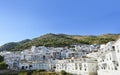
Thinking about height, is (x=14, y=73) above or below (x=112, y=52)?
below

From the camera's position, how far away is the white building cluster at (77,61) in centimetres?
5309

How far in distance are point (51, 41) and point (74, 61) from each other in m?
82.3

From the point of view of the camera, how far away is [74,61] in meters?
74.4

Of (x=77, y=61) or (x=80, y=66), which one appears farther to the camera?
(x=77, y=61)

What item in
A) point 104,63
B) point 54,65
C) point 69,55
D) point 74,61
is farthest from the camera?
point 69,55

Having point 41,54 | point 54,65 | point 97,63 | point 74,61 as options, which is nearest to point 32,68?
point 54,65

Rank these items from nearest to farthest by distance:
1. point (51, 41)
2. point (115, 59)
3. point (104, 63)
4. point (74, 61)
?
point (115, 59), point (104, 63), point (74, 61), point (51, 41)

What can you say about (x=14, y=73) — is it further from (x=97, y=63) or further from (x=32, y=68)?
(x=97, y=63)

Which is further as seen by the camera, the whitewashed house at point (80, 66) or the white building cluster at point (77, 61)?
the whitewashed house at point (80, 66)

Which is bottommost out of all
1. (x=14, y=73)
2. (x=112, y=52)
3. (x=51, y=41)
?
(x=14, y=73)

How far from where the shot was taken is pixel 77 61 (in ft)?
237

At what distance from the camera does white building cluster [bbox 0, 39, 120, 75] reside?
2090 inches

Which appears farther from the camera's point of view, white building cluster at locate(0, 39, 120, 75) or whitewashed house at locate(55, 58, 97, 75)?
whitewashed house at locate(55, 58, 97, 75)

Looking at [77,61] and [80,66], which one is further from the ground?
[77,61]
